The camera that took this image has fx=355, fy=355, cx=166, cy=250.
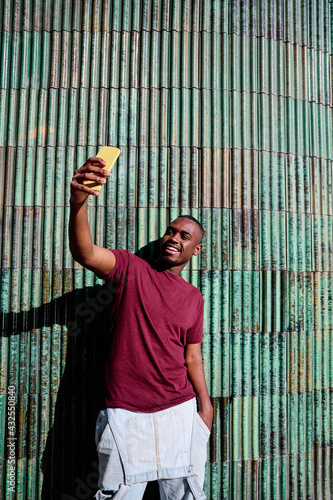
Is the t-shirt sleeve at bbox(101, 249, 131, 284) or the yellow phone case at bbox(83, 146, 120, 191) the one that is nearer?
the yellow phone case at bbox(83, 146, 120, 191)

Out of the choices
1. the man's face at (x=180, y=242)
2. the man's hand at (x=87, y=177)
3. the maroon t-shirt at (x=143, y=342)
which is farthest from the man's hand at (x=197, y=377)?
the man's hand at (x=87, y=177)

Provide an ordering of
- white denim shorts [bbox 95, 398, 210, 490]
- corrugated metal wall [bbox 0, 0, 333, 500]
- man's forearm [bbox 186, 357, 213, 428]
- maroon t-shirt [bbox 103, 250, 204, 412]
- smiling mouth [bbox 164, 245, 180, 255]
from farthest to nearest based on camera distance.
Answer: corrugated metal wall [bbox 0, 0, 333, 500] < man's forearm [bbox 186, 357, 213, 428] < smiling mouth [bbox 164, 245, 180, 255] < maroon t-shirt [bbox 103, 250, 204, 412] < white denim shorts [bbox 95, 398, 210, 490]

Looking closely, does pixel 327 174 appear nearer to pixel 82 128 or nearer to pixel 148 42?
pixel 148 42

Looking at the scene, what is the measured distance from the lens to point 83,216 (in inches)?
77.5

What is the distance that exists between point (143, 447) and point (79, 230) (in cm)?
145

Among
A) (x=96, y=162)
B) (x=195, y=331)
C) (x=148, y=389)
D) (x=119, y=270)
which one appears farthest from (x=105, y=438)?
(x=96, y=162)

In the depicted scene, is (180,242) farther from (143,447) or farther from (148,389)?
(143,447)

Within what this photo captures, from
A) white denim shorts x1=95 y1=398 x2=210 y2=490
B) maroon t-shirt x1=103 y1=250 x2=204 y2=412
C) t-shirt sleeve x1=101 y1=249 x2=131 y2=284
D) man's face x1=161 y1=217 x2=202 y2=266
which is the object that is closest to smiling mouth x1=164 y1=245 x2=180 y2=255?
man's face x1=161 y1=217 x2=202 y2=266

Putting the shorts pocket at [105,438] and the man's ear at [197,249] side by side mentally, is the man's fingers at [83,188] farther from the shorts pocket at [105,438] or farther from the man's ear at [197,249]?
the shorts pocket at [105,438]

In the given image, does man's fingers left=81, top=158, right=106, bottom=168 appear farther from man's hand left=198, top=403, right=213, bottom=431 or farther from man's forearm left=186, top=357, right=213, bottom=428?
man's hand left=198, top=403, right=213, bottom=431

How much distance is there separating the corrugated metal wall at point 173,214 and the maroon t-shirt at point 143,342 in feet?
1.92

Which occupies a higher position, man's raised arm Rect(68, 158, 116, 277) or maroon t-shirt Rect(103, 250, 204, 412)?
man's raised arm Rect(68, 158, 116, 277)

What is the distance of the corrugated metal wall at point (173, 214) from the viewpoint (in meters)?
2.97

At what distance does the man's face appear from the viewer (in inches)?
101
